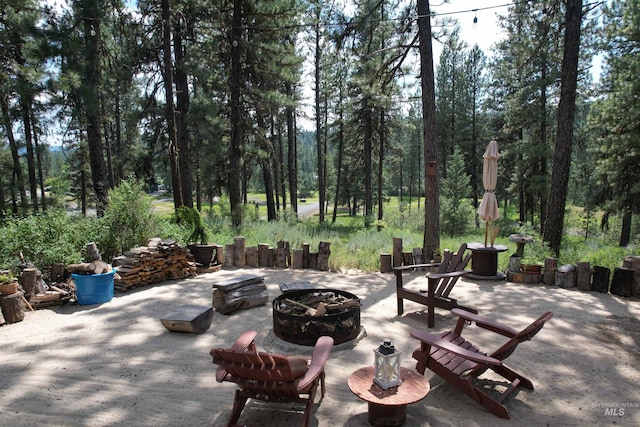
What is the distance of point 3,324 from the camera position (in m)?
4.90

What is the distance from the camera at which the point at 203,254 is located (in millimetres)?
8062

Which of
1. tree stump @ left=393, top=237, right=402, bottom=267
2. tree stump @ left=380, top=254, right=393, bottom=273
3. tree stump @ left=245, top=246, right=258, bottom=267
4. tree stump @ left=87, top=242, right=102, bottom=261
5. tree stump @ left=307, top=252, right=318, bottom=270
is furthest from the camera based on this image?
tree stump @ left=245, top=246, right=258, bottom=267

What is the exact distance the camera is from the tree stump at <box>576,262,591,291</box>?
6469 millimetres

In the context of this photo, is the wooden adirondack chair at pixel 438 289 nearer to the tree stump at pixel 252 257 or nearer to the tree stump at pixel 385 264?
the tree stump at pixel 385 264

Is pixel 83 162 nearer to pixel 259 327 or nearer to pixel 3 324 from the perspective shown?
pixel 3 324

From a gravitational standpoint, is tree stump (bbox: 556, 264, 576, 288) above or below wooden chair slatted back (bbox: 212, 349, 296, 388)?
below

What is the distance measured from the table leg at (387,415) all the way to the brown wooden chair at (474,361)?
618 millimetres

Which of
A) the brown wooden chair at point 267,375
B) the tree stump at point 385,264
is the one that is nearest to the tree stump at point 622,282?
the tree stump at point 385,264

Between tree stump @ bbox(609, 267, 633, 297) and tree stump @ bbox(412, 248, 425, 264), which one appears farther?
tree stump @ bbox(412, 248, 425, 264)

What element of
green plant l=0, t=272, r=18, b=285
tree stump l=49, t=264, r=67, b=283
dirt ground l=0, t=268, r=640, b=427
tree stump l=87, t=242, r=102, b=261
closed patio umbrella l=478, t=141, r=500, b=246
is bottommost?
dirt ground l=0, t=268, r=640, b=427

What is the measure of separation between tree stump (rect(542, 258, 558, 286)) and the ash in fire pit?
437cm

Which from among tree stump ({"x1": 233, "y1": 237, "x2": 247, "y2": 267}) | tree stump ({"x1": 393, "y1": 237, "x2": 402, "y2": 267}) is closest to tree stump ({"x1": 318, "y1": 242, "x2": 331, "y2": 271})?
tree stump ({"x1": 393, "y1": 237, "x2": 402, "y2": 267})

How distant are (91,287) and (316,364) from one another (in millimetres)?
4658

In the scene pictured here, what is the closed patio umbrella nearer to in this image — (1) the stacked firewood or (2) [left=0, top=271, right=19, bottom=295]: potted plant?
(1) the stacked firewood
